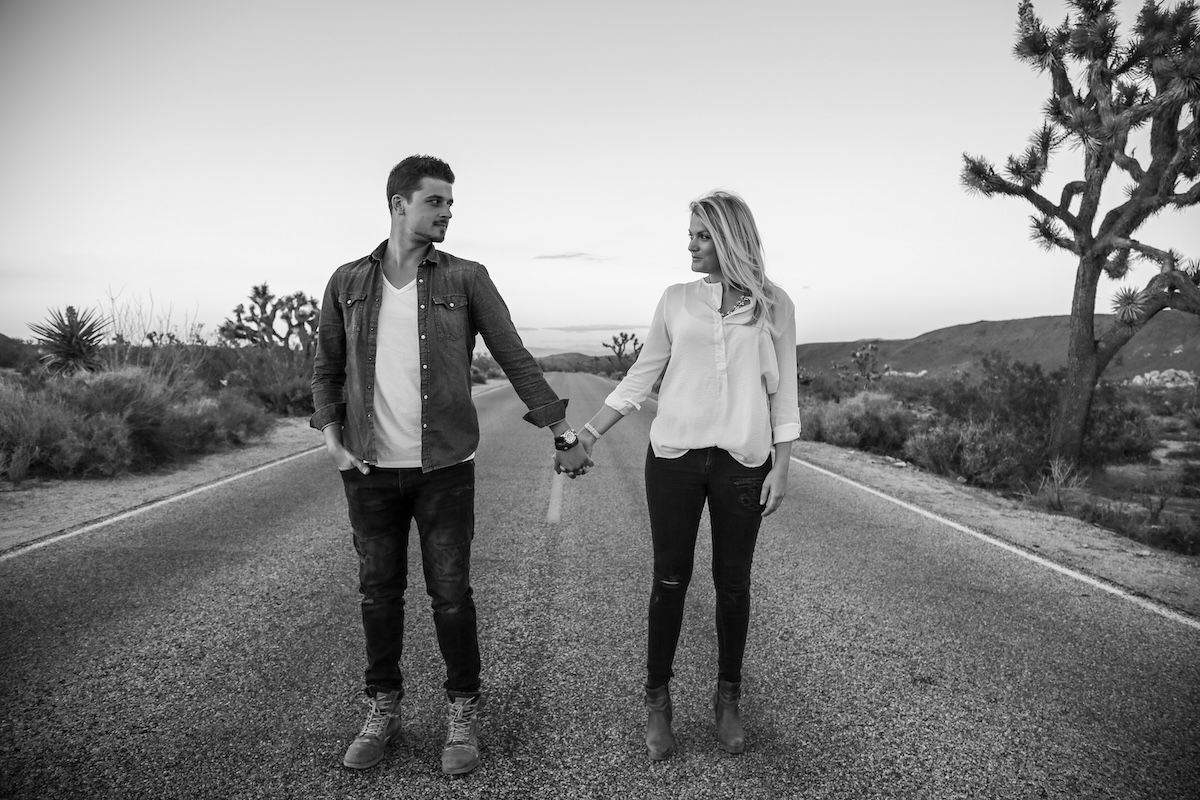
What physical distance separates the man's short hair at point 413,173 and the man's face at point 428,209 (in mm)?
17

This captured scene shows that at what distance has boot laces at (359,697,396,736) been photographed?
243 centimetres

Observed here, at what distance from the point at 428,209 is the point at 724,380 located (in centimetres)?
126

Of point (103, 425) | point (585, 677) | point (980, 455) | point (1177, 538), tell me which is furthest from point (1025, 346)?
point (585, 677)

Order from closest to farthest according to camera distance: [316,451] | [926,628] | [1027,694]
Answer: [1027,694]
[926,628]
[316,451]

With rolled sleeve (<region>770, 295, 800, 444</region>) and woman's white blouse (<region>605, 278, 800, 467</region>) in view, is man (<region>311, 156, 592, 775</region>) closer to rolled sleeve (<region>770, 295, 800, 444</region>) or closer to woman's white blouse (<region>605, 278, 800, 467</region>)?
woman's white blouse (<region>605, 278, 800, 467</region>)

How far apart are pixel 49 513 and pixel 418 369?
573cm

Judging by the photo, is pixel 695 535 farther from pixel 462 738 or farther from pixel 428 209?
pixel 428 209

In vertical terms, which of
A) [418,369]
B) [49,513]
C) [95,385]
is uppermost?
[418,369]

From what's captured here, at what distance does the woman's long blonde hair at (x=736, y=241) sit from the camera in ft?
7.57

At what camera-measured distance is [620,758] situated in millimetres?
2414

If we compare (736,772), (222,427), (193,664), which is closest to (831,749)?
(736,772)

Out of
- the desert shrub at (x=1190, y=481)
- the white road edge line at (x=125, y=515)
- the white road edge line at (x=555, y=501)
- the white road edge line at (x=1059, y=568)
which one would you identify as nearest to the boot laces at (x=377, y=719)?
the white road edge line at (x=555, y=501)

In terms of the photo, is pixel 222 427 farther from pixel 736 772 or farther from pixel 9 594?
pixel 736 772

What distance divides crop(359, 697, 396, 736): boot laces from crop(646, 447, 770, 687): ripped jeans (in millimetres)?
1039
